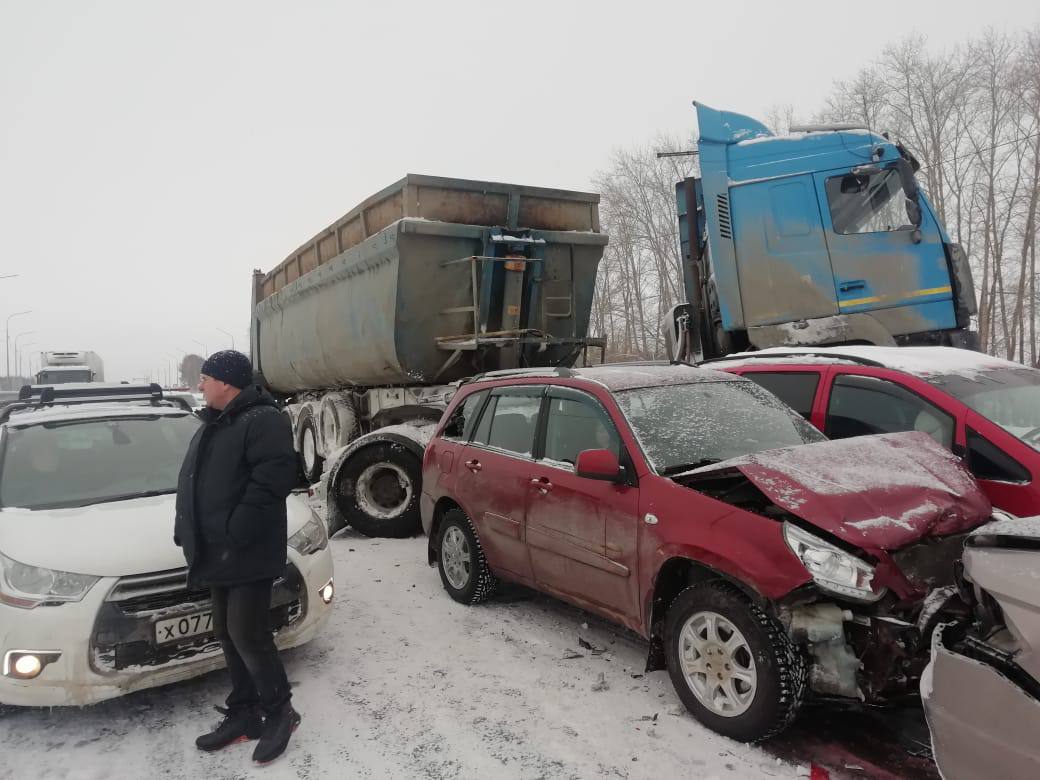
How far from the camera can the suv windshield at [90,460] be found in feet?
12.7

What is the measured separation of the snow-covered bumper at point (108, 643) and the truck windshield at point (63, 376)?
24.5 meters

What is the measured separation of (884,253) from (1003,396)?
10.4 feet

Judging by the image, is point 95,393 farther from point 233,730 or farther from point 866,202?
point 866,202

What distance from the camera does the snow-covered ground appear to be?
2.83 m

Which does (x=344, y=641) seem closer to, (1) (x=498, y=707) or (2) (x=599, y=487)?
(1) (x=498, y=707)

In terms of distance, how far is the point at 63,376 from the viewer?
2372cm

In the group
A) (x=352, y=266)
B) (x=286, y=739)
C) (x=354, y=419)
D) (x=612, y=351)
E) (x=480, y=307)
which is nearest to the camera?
(x=286, y=739)

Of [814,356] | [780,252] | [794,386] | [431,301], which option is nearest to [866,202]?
[780,252]

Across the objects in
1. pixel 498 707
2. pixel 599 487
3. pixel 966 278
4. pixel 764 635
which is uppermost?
pixel 966 278

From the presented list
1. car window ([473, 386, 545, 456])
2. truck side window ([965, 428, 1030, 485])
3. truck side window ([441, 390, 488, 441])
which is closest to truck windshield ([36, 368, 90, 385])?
truck side window ([441, 390, 488, 441])

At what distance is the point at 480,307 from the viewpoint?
7504 millimetres

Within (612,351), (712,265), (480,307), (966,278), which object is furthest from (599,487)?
(612,351)

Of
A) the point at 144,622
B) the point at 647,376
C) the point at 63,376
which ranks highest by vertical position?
the point at 63,376

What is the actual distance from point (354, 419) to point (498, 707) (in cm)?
689
